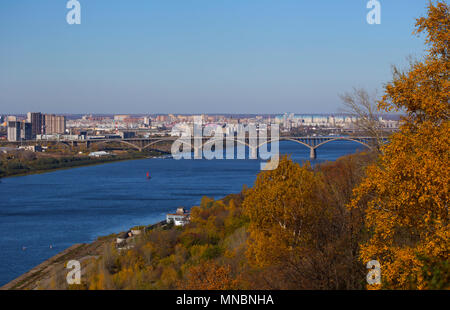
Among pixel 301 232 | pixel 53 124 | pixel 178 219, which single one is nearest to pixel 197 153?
pixel 178 219

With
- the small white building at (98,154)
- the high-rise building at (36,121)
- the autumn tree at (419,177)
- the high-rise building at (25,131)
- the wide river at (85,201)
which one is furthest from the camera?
the high-rise building at (36,121)

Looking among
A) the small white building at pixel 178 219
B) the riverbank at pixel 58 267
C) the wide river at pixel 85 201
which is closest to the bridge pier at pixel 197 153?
the wide river at pixel 85 201

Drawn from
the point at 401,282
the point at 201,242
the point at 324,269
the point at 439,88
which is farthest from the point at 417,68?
the point at 201,242

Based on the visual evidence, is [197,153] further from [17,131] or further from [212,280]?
[212,280]

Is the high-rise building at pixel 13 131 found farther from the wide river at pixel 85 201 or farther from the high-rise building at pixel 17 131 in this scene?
the wide river at pixel 85 201

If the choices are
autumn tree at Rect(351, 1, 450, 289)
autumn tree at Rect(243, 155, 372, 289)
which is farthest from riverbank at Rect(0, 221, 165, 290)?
autumn tree at Rect(351, 1, 450, 289)

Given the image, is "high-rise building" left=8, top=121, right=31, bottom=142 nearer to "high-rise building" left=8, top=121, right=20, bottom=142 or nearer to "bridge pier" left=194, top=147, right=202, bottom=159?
"high-rise building" left=8, top=121, right=20, bottom=142
